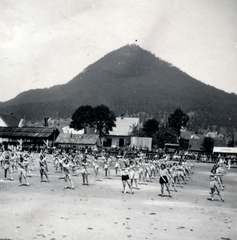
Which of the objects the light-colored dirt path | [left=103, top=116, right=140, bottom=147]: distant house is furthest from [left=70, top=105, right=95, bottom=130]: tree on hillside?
the light-colored dirt path

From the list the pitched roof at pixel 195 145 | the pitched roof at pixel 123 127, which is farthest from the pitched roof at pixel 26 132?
the pitched roof at pixel 195 145

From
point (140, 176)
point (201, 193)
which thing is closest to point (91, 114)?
point (140, 176)

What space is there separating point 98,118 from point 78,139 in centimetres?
1760

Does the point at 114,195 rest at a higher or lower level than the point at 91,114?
lower

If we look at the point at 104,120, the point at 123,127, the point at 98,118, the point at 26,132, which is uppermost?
the point at 98,118

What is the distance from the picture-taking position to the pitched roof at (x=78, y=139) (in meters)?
75.0

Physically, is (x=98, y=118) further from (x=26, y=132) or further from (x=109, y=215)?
(x=109, y=215)

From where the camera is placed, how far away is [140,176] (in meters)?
25.7

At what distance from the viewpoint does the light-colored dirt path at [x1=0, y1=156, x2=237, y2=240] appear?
34.1 ft

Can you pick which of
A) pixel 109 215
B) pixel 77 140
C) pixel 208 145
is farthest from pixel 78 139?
pixel 109 215

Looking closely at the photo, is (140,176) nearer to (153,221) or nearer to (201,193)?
(201,193)

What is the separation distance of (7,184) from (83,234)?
38.5 feet

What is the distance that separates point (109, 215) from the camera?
1275cm

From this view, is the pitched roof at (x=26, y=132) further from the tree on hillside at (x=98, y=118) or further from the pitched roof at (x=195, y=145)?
the pitched roof at (x=195, y=145)
